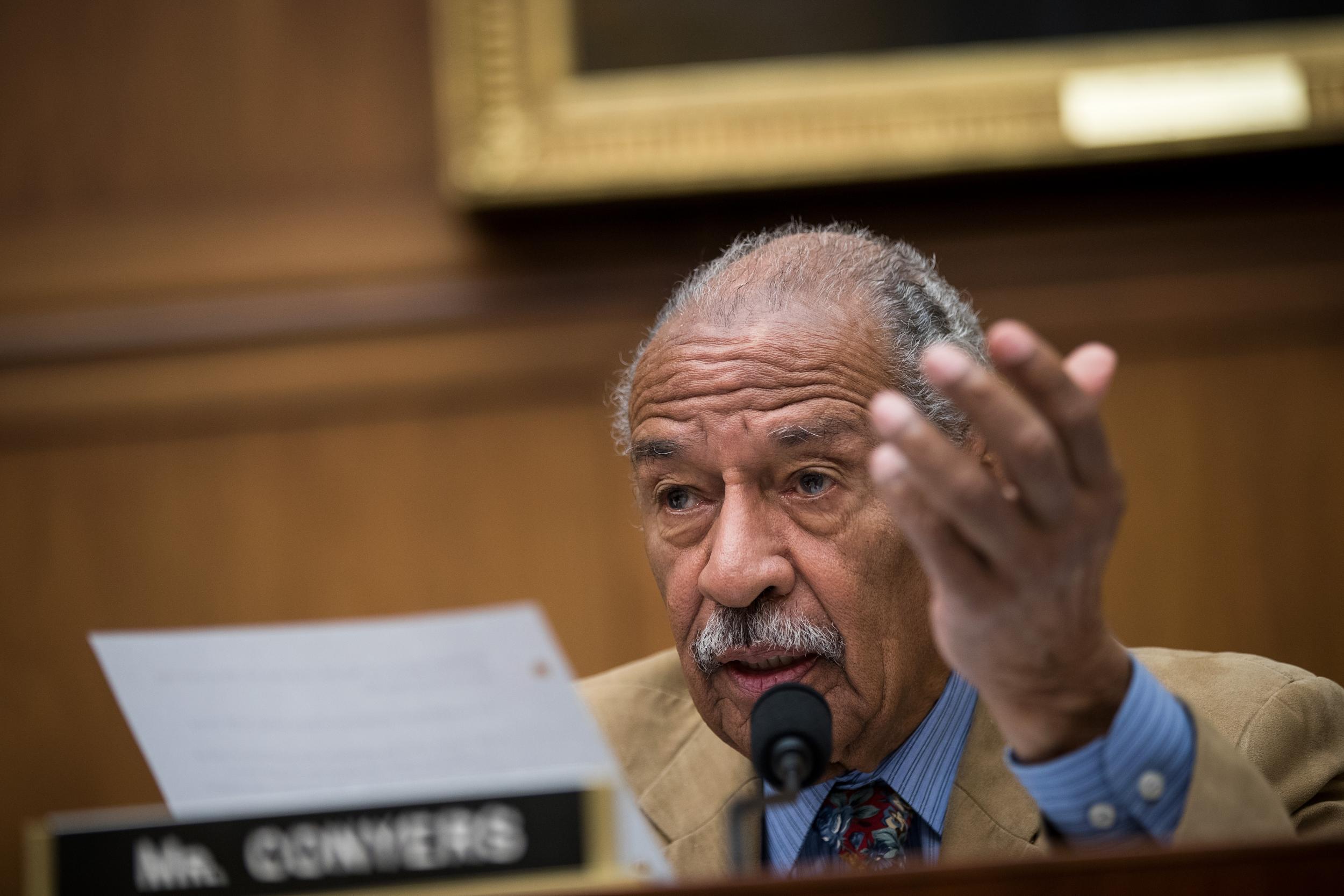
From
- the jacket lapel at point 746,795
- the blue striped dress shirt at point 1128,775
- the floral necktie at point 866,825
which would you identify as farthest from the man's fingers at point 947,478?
the floral necktie at point 866,825

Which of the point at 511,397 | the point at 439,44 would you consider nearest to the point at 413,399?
the point at 511,397

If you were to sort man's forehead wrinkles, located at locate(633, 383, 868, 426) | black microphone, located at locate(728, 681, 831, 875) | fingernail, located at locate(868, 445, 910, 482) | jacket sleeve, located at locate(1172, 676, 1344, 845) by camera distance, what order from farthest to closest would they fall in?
man's forehead wrinkles, located at locate(633, 383, 868, 426) → jacket sleeve, located at locate(1172, 676, 1344, 845) → black microphone, located at locate(728, 681, 831, 875) → fingernail, located at locate(868, 445, 910, 482)

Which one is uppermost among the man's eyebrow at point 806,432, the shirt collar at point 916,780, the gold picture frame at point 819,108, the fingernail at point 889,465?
the gold picture frame at point 819,108

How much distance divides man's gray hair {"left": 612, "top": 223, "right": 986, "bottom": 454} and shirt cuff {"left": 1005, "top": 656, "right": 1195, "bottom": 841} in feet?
2.47

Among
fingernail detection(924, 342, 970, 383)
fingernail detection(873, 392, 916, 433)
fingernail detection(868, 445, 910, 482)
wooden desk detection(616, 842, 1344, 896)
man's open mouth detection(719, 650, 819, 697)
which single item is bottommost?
man's open mouth detection(719, 650, 819, 697)

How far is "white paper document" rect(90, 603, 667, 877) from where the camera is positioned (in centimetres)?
119

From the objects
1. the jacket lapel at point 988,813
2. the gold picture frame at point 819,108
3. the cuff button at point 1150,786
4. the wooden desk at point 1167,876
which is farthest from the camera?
the gold picture frame at point 819,108

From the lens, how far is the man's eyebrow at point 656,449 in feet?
5.87

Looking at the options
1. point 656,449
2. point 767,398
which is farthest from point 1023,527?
point 656,449

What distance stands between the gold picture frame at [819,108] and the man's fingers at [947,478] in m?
1.72

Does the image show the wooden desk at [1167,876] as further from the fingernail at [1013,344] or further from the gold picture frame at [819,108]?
the gold picture frame at [819,108]

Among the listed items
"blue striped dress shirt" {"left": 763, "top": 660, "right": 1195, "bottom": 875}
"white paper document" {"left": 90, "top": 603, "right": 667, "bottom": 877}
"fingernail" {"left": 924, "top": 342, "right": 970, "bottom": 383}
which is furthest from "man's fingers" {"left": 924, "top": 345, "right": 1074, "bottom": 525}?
"white paper document" {"left": 90, "top": 603, "right": 667, "bottom": 877}

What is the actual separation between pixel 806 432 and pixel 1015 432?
0.76 metres

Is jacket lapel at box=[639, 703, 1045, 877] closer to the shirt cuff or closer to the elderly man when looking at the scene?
the elderly man
